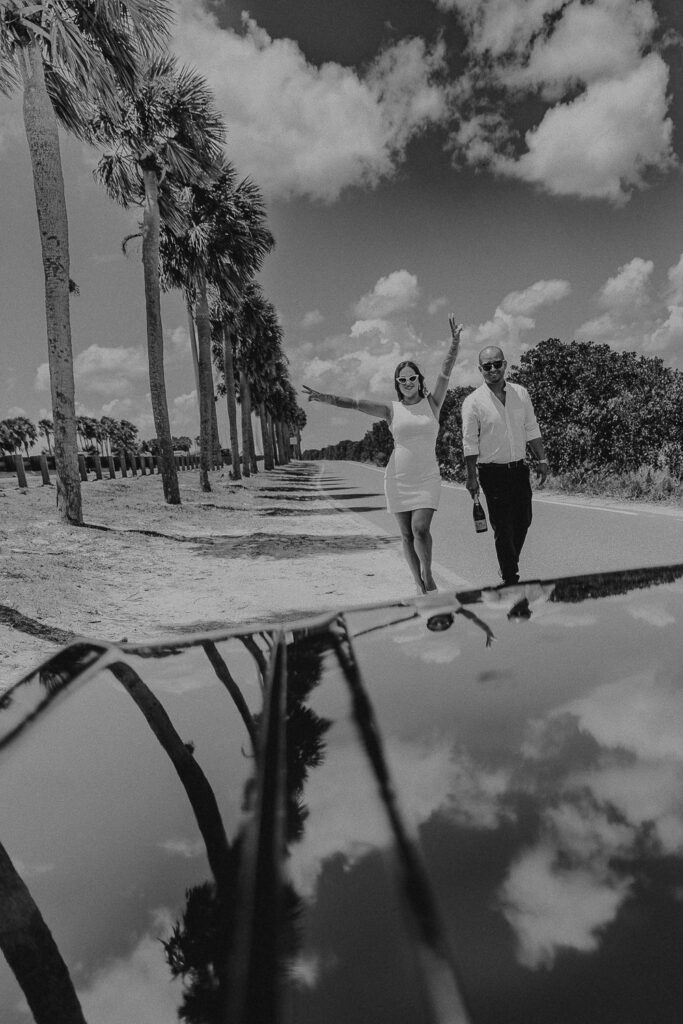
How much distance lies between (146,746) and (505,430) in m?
4.24

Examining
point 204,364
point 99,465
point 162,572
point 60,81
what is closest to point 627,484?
point 162,572

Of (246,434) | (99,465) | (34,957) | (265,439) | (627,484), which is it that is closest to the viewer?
(34,957)

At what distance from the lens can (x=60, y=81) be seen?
11.5 metres

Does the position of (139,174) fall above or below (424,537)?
above

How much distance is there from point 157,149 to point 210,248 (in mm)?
4334

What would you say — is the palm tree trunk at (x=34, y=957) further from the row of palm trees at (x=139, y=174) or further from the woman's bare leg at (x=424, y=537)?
the row of palm trees at (x=139, y=174)

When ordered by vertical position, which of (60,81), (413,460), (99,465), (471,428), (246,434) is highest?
(60,81)

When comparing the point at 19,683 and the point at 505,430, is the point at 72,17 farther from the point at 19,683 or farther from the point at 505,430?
the point at 19,683

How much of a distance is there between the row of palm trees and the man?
26.7 feet

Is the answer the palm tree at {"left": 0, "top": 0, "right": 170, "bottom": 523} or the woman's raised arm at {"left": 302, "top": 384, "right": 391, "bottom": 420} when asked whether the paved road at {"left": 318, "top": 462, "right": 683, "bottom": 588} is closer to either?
the woman's raised arm at {"left": 302, "top": 384, "right": 391, "bottom": 420}

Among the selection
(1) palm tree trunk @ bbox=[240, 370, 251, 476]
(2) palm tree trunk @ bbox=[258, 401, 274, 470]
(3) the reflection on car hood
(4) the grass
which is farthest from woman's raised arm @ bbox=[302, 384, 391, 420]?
(2) palm tree trunk @ bbox=[258, 401, 274, 470]

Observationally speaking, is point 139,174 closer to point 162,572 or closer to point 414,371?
point 162,572

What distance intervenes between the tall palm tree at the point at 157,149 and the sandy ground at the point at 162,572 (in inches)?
132

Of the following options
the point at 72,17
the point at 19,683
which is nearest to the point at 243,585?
the point at 19,683
